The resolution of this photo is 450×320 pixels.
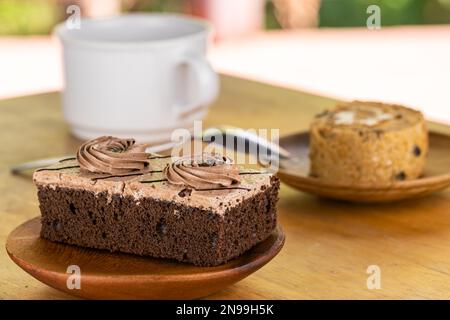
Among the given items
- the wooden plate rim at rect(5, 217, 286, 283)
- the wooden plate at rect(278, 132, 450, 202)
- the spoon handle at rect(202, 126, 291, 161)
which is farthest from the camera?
the spoon handle at rect(202, 126, 291, 161)

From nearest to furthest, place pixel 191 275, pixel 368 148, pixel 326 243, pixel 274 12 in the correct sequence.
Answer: pixel 191 275 → pixel 326 243 → pixel 368 148 → pixel 274 12

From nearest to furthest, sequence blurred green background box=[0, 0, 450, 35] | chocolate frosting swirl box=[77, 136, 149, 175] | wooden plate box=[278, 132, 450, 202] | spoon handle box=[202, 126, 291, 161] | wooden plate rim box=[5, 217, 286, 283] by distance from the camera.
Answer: wooden plate rim box=[5, 217, 286, 283] < chocolate frosting swirl box=[77, 136, 149, 175] < wooden plate box=[278, 132, 450, 202] < spoon handle box=[202, 126, 291, 161] < blurred green background box=[0, 0, 450, 35]

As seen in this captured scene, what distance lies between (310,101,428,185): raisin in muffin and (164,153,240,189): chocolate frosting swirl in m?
0.26

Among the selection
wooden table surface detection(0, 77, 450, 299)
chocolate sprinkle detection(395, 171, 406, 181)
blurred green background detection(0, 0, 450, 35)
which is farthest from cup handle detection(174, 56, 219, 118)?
blurred green background detection(0, 0, 450, 35)

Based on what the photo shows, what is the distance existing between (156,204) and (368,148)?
1.23 feet

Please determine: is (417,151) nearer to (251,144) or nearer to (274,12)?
(251,144)

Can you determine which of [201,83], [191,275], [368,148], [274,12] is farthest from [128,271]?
[274,12]

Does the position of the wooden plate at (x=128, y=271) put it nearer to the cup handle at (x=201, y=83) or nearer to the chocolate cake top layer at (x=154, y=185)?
the chocolate cake top layer at (x=154, y=185)

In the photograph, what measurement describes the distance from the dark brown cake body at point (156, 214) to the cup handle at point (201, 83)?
41 centimetres

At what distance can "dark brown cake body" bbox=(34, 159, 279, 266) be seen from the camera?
3.20ft

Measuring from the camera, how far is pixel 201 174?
3.24 ft

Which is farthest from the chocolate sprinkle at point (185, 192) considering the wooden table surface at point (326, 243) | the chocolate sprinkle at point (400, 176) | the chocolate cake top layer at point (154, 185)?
the chocolate sprinkle at point (400, 176)

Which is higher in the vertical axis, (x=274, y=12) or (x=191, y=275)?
(x=191, y=275)

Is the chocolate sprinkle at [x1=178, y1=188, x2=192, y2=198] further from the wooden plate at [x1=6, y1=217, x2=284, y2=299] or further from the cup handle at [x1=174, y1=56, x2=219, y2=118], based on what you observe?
the cup handle at [x1=174, y1=56, x2=219, y2=118]
